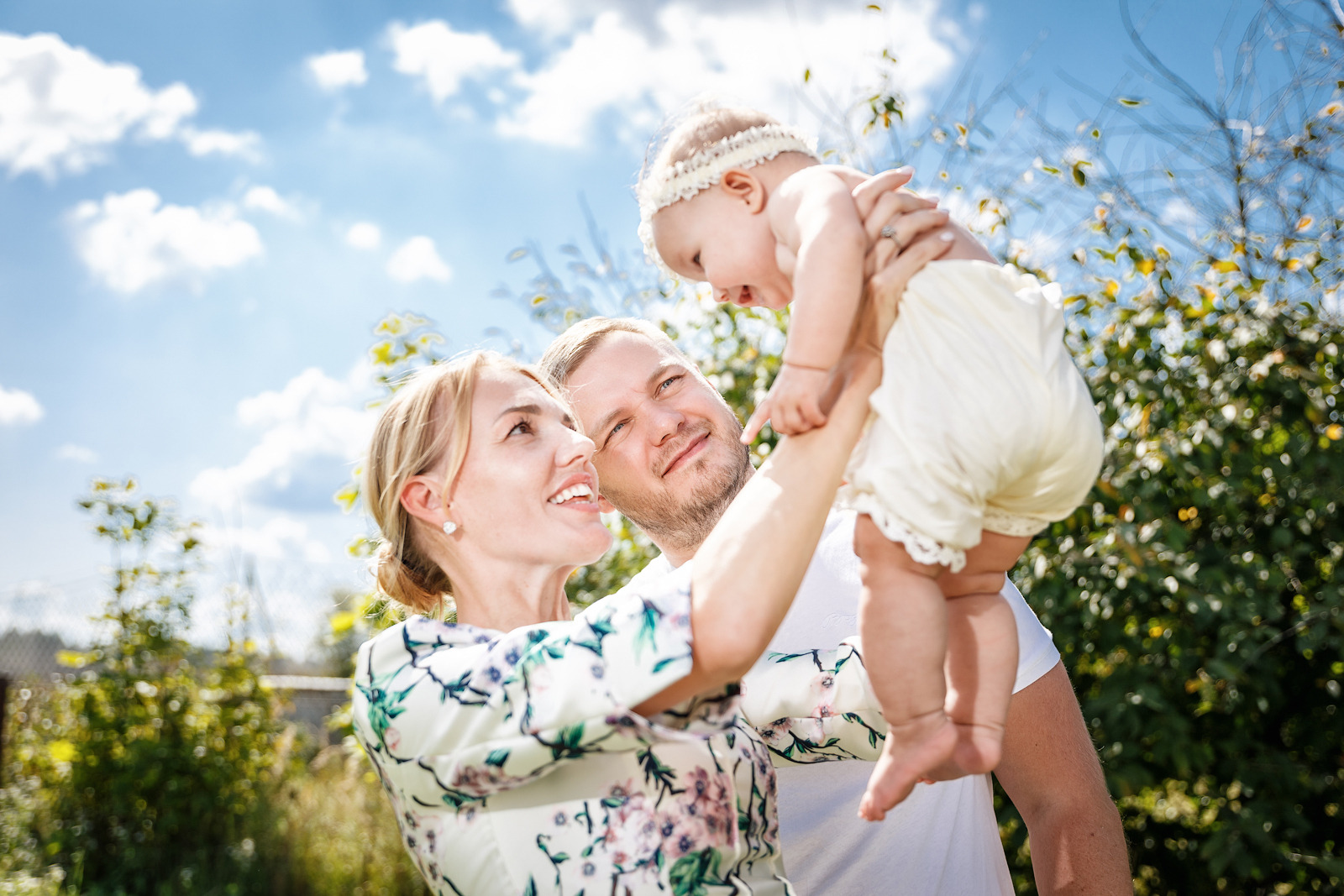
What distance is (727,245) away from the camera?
61.4 inches

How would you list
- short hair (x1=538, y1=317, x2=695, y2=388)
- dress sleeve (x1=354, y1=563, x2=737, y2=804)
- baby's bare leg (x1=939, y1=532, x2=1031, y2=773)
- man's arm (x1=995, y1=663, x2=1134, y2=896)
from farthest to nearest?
short hair (x1=538, y1=317, x2=695, y2=388) < man's arm (x1=995, y1=663, x2=1134, y2=896) < baby's bare leg (x1=939, y1=532, x2=1031, y2=773) < dress sleeve (x1=354, y1=563, x2=737, y2=804)

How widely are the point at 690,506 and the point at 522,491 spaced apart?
79 centimetres

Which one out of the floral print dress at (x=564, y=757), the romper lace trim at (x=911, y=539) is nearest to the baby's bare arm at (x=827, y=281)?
the romper lace trim at (x=911, y=539)

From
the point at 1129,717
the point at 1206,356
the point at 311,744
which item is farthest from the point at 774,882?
the point at 311,744

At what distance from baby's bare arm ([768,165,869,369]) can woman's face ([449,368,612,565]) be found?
0.56 m

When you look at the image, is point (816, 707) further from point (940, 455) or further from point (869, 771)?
point (940, 455)

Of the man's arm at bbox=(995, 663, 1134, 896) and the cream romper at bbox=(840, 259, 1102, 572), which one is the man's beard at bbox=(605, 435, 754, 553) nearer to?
the man's arm at bbox=(995, 663, 1134, 896)

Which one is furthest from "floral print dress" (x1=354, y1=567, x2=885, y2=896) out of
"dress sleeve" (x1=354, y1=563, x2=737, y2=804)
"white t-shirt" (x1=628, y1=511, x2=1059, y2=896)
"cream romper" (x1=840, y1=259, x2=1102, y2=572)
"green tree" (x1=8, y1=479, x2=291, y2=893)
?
"green tree" (x1=8, y1=479, x2=291, y2=893)

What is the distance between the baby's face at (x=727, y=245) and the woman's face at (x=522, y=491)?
0.38 meters

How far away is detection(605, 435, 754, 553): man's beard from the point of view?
237 cm

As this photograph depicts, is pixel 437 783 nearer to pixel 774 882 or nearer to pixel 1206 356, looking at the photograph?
pixel 774 882

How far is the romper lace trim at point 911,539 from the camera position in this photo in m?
1.22

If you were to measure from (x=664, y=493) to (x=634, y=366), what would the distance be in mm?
338

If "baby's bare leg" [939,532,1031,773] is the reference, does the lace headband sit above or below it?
above
